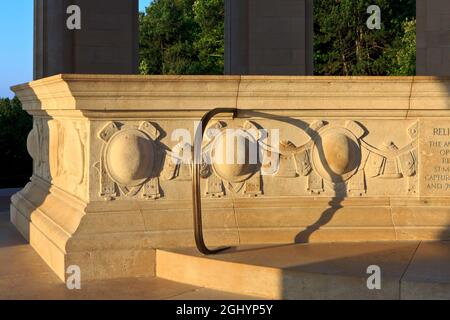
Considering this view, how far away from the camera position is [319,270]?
7.46 metres

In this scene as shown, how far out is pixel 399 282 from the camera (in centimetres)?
705

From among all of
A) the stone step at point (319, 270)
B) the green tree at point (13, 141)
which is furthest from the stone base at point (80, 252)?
the green tree at point (13, 141)

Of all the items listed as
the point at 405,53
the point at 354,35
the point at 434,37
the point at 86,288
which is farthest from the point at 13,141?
the point at 354,35

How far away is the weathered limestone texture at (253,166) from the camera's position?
28.5ft

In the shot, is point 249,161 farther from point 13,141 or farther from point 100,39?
point 13,141

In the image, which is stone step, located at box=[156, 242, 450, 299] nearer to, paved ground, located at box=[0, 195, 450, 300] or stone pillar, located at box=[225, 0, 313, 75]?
paved ground, located at box=[0, 195, 450, 300]

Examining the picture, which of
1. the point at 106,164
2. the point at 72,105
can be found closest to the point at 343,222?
the point at 106,164

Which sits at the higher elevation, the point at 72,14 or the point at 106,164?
the point at 72,14

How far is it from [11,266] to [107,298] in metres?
2.36

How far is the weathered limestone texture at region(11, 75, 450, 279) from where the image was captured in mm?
8680

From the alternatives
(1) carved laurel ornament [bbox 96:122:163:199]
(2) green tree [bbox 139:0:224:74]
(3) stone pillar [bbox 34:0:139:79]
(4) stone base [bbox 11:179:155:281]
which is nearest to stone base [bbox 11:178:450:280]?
(4) stone base [bbox 11:179:155:281]

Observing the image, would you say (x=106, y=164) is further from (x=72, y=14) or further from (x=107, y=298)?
(x=72, y=14)

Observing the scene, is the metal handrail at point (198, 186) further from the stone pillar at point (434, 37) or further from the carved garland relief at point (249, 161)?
the stone pillar at point (434, 37)

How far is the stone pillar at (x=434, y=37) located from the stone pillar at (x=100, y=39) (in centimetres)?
751
